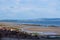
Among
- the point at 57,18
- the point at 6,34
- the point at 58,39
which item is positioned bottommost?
the point at 58,39

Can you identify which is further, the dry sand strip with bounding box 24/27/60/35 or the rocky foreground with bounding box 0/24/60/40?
the dry sand strip with bounding box 24/27/60/35

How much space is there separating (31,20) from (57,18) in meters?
0.78

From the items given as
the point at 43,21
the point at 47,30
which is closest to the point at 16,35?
the point at 43,21

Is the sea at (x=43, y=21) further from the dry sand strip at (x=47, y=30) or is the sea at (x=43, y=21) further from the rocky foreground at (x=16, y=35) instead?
the rocky foreground at (x=16, y=35)

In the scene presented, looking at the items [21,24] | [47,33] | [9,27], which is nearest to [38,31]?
[47,33]

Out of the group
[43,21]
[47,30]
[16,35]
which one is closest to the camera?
[16,35]

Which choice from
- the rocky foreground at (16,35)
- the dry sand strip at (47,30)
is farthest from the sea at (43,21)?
the rocky foreground at (16,35)

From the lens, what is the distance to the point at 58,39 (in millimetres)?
4020

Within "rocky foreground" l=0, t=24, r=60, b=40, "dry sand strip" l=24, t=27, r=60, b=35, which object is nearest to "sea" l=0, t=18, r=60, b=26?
"dry sand strip" l=24, t=27, r=60, b=35

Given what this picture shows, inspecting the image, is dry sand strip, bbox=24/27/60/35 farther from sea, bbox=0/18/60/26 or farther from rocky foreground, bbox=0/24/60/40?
rocky foreground, bbox=0/24/60/40

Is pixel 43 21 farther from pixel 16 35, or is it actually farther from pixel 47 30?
pixel 16 35

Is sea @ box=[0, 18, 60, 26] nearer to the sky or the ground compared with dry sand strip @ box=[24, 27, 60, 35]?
nearer to the sky

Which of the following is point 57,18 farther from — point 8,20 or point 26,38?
point 8,20

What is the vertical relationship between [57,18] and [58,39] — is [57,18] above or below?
above
